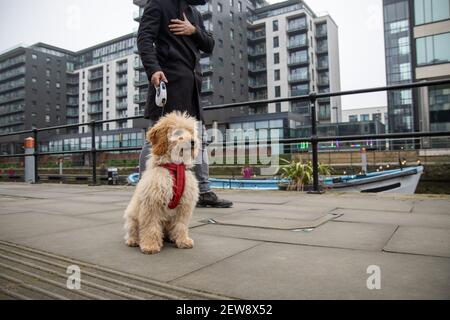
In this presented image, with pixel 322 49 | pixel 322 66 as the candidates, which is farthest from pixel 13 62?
pixel 322 66

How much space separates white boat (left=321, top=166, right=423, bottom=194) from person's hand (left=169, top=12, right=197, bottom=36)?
438 centimetres

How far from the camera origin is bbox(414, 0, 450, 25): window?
27.0 m

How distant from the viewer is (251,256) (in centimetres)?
183

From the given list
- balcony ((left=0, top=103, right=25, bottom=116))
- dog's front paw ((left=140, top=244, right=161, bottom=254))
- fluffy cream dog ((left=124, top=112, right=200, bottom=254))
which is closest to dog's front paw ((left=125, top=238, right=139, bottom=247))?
fluffy cream dog ((left=124, top=112, right=200, bottom=254))

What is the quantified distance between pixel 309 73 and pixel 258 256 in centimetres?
5331

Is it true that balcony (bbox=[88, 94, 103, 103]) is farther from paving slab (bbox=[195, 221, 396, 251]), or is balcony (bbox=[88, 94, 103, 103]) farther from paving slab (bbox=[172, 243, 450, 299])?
paving slab (bbox=[172, 243, 450, 299])

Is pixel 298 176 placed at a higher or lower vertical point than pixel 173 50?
lower

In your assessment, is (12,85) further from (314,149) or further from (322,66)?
(314,149)

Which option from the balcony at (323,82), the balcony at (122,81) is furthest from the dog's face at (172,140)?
the balcony at (122,81)

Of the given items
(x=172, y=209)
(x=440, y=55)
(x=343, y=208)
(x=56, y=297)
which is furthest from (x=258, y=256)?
(x=440, y=55)

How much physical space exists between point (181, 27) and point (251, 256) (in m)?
2.16

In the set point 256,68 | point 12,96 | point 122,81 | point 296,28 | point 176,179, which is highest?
point 296,28

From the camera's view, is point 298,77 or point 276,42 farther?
point 276,42

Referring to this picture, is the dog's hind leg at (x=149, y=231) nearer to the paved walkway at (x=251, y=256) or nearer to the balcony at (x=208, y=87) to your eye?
the paved walkway at (x=251, y=256)
